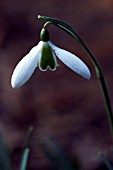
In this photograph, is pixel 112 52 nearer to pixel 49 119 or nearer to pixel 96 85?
pixel 96 85

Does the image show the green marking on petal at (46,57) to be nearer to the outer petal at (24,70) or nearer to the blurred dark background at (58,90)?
the outer petal at (24,70)

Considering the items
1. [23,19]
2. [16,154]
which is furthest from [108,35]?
[16,154]

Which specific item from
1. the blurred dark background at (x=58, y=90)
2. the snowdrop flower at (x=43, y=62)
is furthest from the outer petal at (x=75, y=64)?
the blurred dark background at (x=58, y=90)

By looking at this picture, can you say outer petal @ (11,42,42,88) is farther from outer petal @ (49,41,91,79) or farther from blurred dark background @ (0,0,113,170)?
blurred dark background @ (0,0,113,170)

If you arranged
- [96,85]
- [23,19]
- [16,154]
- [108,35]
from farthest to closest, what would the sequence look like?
1. [23,19]
2. [108,35]
3. [96,85]
4. [16,154]

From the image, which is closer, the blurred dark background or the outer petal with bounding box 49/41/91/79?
the outer petal with bounding box 49/41/91/79

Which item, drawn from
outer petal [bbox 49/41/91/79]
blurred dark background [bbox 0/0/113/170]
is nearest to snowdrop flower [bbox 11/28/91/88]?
outer petal [bbox 49/41/91/79]
